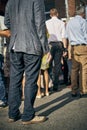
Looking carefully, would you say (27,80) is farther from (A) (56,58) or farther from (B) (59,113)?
(A) (56,58)

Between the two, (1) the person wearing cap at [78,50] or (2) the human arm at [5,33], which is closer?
(2) the human arm at [5,33]

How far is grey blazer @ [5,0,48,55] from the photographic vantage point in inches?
207

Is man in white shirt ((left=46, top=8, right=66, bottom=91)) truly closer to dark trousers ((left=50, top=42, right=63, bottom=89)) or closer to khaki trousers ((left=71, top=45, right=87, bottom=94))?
dark trousers ((left=50, top=42, right=63, bottom=89))

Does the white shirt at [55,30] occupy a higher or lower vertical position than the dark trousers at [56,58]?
higher

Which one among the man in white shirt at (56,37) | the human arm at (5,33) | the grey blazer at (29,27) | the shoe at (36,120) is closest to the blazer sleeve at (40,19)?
the grey blazer at (29,27)

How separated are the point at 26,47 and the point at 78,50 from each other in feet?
8.85

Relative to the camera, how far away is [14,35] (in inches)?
213

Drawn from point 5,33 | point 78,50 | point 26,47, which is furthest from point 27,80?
point 78,50

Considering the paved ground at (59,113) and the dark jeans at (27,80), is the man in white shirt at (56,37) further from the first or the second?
the dark jeans at (27,80)

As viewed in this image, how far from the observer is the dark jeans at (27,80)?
542 cm

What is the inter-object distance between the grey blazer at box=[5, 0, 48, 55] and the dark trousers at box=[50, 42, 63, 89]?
3.38 meters

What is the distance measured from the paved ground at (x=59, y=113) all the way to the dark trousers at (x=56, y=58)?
101cm

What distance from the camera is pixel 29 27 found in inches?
209

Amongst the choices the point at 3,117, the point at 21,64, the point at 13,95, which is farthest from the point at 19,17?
the point at 3,117
